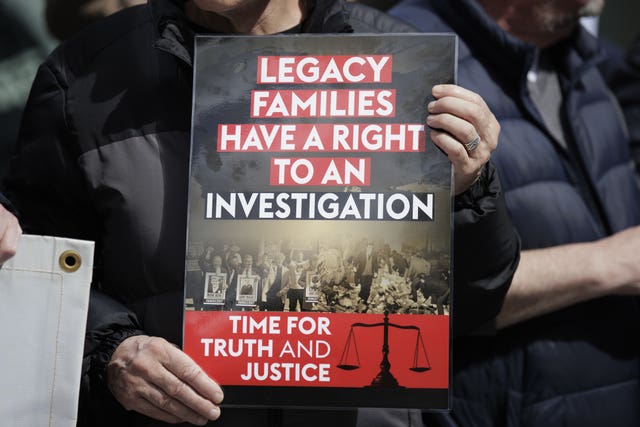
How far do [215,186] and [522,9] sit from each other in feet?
4.26

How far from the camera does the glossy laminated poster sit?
175 centimetres

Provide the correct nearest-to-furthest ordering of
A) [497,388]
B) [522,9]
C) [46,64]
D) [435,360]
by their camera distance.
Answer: [435,360] → [46,64] → [497,388] → [522,9]

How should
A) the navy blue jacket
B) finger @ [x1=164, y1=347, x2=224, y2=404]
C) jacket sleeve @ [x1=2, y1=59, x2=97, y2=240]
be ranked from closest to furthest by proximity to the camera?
1. finger @ [x1=164, y1=347, x2=224, y2=404]
2. jacket sleeve @ [x1=2, y1=59, x2=97, y2=240]
3. the navy blue jacket

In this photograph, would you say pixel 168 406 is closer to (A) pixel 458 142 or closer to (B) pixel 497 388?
(A) pixel 458 142

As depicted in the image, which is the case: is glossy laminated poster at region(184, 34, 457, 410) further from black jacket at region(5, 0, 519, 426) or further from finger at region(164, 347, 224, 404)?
black jacket at region(5, 0, 519, 426)

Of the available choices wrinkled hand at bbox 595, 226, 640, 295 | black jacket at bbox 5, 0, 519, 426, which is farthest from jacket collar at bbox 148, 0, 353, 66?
wrinkled hand at bbox 595, 226, 640, 295

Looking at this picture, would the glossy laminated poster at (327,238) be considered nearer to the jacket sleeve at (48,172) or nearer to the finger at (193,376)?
the finger at (193,376)

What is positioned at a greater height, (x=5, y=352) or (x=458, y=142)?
(x=458, y=142)

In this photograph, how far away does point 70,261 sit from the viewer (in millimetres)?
1783

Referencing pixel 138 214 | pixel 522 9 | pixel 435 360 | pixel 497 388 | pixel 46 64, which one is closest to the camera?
pixel 435 360

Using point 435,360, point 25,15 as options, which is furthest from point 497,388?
point 25,15

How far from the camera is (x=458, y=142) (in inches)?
69.0

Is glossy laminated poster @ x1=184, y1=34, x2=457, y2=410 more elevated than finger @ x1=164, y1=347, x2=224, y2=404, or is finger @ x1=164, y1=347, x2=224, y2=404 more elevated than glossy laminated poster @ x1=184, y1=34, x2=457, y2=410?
glossy laminated poster @ x1=184, y1=34, x2=457, y2=410

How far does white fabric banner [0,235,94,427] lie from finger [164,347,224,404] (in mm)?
157
